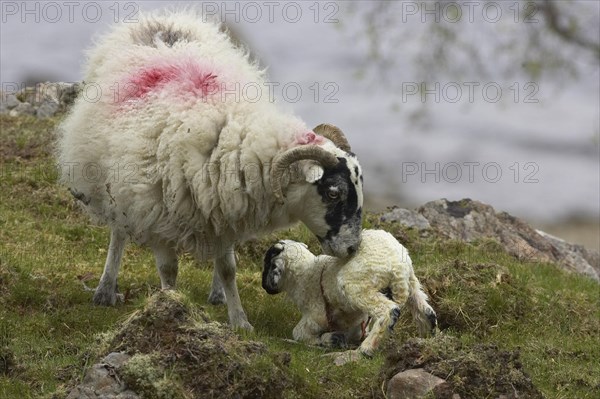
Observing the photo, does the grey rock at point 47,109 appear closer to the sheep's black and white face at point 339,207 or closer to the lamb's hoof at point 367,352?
the sheep's black and white face at point 339,207

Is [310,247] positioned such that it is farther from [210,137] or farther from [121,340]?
[121,340]

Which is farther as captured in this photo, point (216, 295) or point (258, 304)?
point (216, 295)

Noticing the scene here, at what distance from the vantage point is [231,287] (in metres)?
8.93

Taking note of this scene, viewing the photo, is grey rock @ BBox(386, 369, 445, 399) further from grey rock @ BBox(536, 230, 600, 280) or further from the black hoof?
grey rock @ BBox(536, 230, 600, 280)

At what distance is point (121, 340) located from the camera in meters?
6.50

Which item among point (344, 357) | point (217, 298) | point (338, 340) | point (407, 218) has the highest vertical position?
point (344, 357)

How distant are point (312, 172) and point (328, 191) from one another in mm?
197

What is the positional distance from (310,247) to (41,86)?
22.4 ft

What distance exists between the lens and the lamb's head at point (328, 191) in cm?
783

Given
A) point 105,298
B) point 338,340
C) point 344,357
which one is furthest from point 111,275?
point 344,357

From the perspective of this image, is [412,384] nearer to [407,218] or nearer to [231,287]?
[231,287]

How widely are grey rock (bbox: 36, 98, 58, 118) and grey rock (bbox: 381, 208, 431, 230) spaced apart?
608 cm

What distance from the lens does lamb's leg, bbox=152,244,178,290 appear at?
345 inches

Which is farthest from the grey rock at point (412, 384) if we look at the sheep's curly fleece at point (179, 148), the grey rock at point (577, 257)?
the grey rock at point (577, 257)
